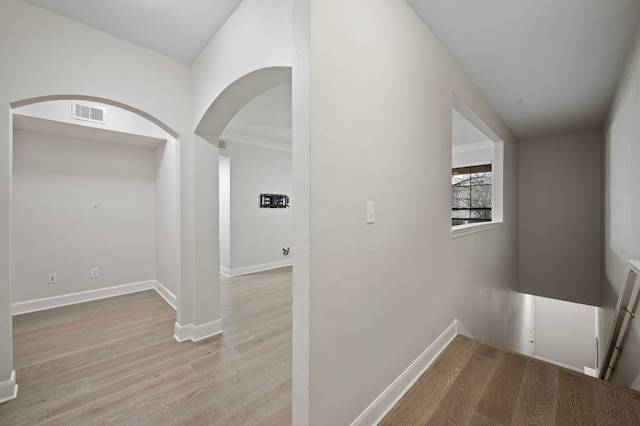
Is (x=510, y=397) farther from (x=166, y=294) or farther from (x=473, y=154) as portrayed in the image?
(x=473, y=154)

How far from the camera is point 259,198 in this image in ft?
18.5

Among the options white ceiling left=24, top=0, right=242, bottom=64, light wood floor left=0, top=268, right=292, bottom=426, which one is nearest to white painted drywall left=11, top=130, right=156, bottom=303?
light wood floor left=0, top=268, right=292, bottom=426

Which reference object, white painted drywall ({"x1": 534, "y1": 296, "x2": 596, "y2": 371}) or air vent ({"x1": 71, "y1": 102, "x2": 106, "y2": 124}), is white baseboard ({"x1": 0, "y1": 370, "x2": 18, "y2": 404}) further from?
A: white painted drywall ({"x1": 534, "y1": 296, "x2": 596, "y2": 371})

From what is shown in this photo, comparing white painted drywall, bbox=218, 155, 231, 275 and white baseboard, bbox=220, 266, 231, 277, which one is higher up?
white painted drywall, bbox=218, 155, 231, 275

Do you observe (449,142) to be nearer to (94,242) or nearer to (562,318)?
(94,242)

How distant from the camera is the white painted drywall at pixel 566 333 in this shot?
260 inches

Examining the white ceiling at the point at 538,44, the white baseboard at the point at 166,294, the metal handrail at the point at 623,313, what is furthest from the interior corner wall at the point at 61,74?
the metal handrail at the point at 623,313

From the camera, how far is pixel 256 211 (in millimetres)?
5613

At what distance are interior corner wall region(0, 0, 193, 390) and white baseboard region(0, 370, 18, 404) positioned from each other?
0.04 meters

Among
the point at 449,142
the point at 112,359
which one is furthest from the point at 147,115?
the point at 449,142

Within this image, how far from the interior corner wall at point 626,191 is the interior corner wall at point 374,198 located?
1.32 m

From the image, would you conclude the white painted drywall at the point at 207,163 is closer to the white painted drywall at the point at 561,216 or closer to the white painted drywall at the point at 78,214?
the white painted drywall at the point at 78,214

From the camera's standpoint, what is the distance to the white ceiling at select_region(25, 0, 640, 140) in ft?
5.91

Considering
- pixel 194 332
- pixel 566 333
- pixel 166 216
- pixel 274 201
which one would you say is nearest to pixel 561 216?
pixel 566 333
